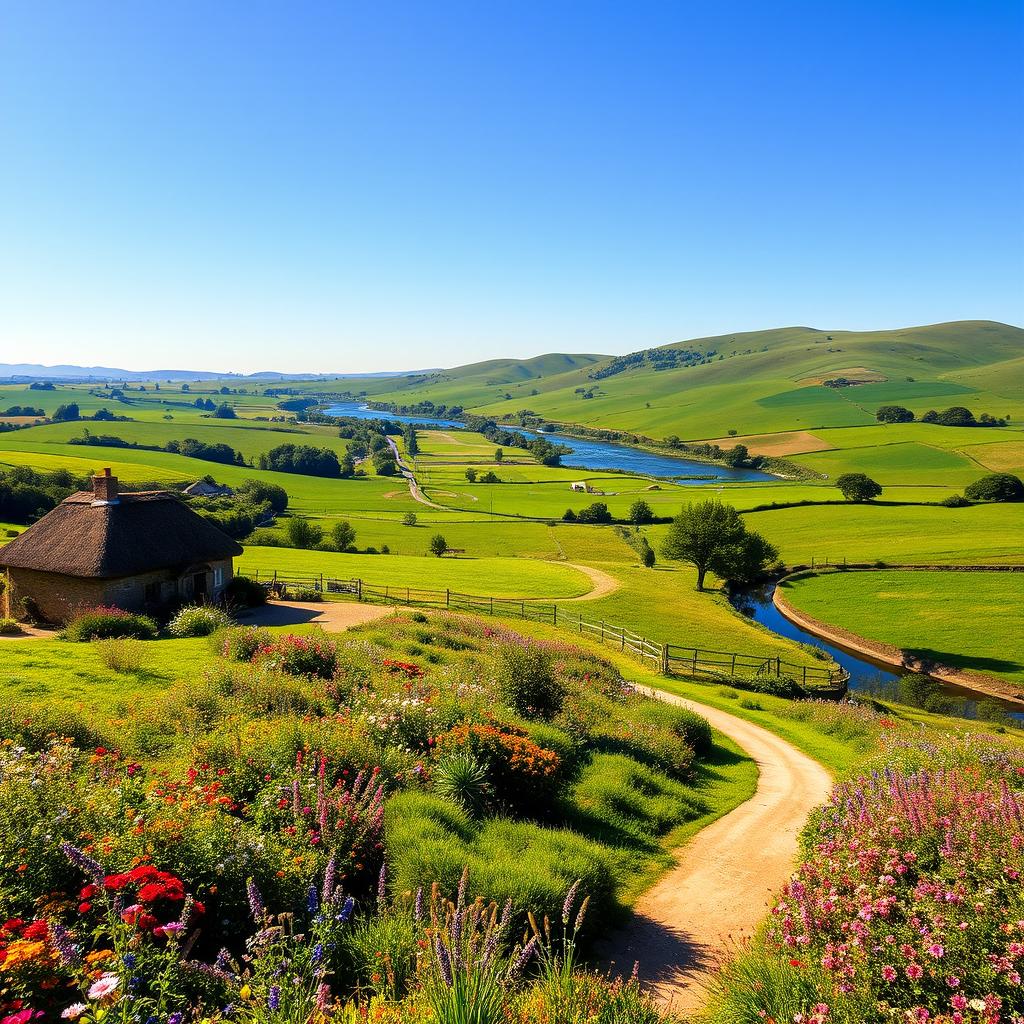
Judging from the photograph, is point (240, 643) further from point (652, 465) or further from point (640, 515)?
point (652, 465)

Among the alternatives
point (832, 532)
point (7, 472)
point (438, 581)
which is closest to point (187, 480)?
point (7, 472)

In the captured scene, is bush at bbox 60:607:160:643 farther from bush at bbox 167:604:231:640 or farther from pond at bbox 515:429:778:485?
pond at bbox 515:429:778:485

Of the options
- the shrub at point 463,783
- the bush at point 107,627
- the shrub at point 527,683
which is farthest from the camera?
the bush at point 107,627

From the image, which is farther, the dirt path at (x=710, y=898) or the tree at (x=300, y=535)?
the tree at (x=300, y=535)

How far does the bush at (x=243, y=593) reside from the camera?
3244 cm

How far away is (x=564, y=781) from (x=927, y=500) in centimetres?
9187

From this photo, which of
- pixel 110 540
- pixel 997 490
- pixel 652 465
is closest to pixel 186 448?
pixel 652 465

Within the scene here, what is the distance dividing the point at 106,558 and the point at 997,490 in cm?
9729

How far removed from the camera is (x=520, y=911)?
22.2ft

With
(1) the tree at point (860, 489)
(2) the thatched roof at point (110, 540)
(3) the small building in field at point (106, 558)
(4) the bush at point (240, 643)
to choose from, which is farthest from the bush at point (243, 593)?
(1) the tree at point (860, 489)

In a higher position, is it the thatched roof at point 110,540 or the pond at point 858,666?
the thatched roof at point 110,540

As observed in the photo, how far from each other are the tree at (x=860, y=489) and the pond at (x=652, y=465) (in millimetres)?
30963

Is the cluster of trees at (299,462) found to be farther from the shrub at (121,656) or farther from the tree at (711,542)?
the shrub at (121,656)

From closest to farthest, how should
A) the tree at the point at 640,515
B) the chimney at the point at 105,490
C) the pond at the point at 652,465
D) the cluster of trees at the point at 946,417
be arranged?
1. the chimney at the point at 105,490
2. the tree at the point at 640,515
3. the pond at the point at 652,465
4. the cluster of trees at the point at 946,417
